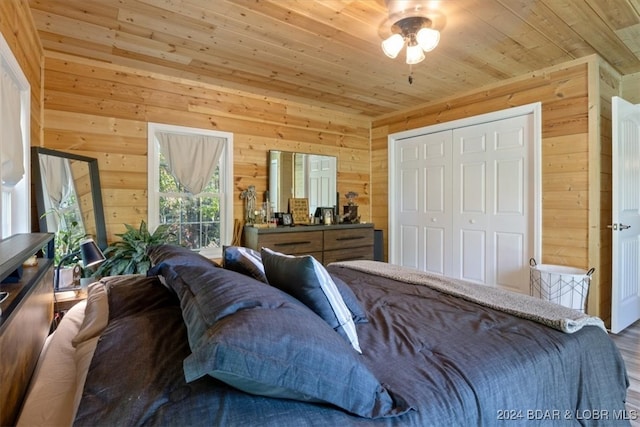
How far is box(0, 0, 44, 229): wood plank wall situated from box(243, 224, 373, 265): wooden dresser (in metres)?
1.83

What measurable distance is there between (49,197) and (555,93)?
4.56 metres

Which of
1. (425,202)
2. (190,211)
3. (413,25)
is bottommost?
(190,211)

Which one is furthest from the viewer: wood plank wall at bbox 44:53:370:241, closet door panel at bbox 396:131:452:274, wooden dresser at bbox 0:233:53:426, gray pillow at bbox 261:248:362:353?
closet door panel at bbox 396:131:452:274

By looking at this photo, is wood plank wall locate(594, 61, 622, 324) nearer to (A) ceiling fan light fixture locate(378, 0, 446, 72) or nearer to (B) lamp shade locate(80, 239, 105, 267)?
(A) ceiling fan light fixture locate(378, 0, 446, 72)

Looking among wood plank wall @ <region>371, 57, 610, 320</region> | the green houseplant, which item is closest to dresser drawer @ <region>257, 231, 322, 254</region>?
the green houseplant

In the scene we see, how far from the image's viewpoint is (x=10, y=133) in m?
1.82

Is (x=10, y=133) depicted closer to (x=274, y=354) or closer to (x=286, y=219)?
(x=274, y=354)

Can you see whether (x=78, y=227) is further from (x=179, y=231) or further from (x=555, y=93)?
(x=555, y=93)

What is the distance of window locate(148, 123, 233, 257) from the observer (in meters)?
3.39

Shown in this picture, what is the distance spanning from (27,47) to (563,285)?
4506 mm

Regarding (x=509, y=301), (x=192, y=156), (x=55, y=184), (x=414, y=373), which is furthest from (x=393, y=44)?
(x=55, y=184)

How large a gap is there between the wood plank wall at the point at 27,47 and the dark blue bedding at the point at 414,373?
157cm

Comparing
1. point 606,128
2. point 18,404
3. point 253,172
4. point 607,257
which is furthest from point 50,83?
point 607,257

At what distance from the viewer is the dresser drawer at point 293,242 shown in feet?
11.5
